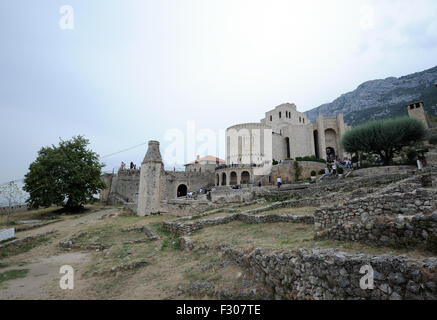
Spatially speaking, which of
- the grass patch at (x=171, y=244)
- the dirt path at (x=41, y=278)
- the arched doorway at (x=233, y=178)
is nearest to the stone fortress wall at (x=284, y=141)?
the arched doorway at (x=233, y=178)

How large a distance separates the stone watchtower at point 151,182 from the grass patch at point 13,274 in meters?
11.0

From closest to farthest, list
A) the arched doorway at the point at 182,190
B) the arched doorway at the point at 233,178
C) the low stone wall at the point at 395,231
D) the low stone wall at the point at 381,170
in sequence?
the low stone wall at the point at 395,231 < the low stone wall at the point at 381,170 < the arched doorway at the point at 233,178 < the arched doorway at the point at 182,190

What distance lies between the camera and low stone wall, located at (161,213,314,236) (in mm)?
9049

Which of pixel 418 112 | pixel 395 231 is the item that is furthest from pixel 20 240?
pixel 418 112

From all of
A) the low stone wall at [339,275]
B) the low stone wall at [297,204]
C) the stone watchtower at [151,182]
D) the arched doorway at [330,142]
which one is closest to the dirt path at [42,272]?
the low stone wall at [339,275]

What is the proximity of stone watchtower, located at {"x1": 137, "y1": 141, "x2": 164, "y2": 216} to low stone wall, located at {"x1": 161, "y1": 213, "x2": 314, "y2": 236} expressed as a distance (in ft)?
21.7

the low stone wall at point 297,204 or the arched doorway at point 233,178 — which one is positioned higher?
the arched doorway at point 233,178

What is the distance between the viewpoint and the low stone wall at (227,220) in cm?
905

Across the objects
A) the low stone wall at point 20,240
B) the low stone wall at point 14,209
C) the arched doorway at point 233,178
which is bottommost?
the low stone wall at point 20,240

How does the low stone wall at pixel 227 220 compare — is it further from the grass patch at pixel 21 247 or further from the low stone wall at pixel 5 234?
the low stone wall at pixel 5 234

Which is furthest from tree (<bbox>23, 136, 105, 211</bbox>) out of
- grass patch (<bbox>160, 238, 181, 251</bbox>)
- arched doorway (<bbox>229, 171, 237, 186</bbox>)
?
arched doorway (<bbox>229, 171, 237, 186</bbox>)

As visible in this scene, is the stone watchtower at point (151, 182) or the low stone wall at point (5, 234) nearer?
the low stone wall at point (5, 234)

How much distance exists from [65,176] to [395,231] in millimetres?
28892

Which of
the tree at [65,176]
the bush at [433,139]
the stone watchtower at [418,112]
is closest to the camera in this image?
the tree at [65,176]
